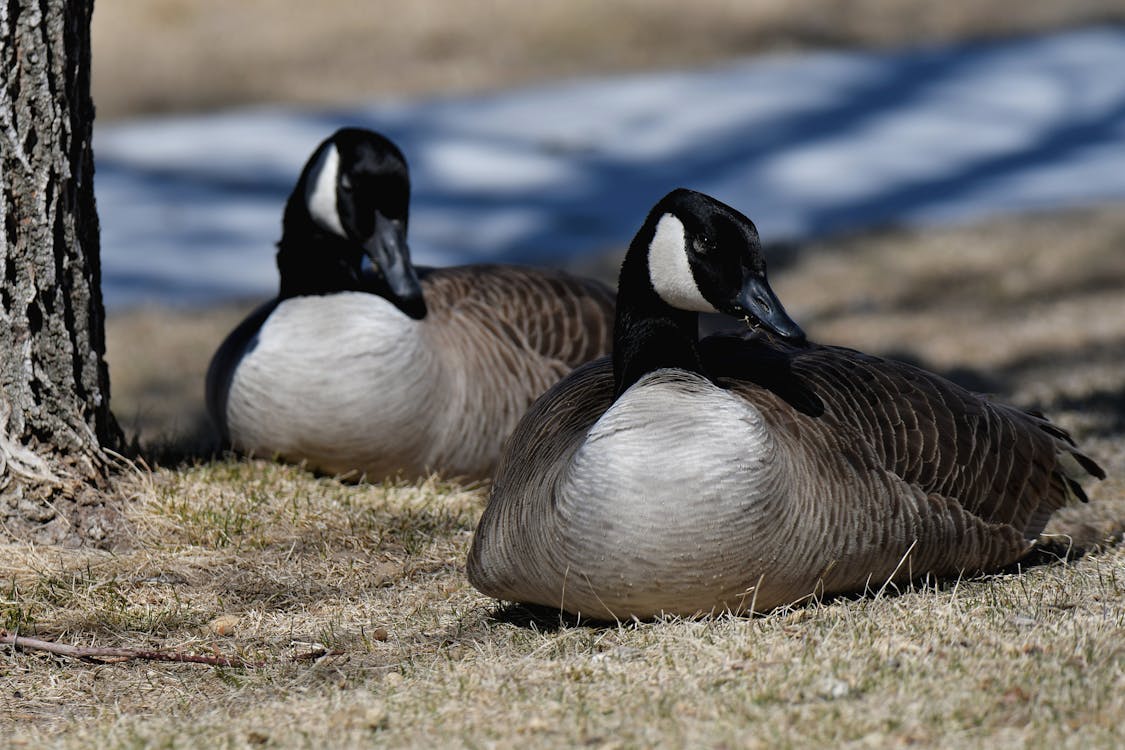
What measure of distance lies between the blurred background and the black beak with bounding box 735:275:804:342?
3491 millimetres

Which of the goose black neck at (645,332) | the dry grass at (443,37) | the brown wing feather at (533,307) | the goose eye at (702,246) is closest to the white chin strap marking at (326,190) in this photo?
the brown wing feather at (533,307)

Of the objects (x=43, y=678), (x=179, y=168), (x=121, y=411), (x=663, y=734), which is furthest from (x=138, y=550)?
(x=179, y=168)

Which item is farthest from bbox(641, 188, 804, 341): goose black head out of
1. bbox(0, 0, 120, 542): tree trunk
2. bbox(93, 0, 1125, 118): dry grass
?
bbox(93, 0, 1125, 118): dry grass

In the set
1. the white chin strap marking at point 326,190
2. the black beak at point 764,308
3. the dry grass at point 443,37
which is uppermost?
the dry grass at point 443,37

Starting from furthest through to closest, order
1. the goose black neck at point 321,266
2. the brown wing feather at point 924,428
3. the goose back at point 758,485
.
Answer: the goose black neck at point 321,266 < the brown wing feather at point 924,428 < the goose back at point 758,485

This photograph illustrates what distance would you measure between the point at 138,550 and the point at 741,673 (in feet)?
7.52

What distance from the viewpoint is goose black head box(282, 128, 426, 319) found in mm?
5750

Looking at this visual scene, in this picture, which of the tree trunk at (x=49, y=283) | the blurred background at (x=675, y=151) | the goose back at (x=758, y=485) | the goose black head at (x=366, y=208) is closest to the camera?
the goose back at (x=758, y=485)

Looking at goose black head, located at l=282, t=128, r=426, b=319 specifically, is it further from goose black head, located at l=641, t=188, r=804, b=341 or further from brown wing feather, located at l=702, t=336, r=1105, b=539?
goose black head, located at l=641, t=188, r=804, b=341

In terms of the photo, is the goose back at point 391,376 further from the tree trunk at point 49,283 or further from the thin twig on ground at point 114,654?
the thin twig on ground at point 114,654

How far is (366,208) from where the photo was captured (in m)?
5.85

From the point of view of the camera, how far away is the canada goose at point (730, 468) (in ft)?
12.0

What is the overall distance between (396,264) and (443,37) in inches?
589

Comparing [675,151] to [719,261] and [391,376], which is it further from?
[719,261]
